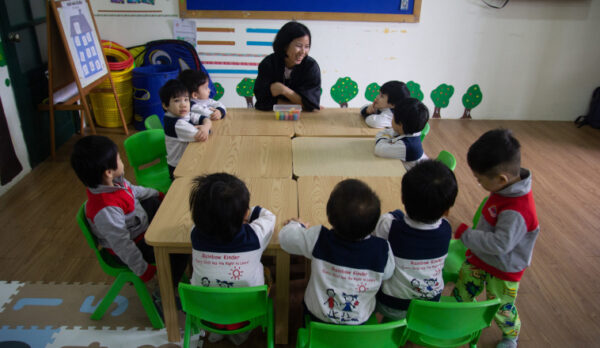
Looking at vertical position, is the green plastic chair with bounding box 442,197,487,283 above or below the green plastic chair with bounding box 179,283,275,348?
below

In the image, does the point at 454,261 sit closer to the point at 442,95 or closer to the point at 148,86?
the point at 442,95

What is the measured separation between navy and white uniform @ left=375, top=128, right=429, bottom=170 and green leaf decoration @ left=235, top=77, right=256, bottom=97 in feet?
8.94

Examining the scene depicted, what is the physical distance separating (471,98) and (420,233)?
387 cm

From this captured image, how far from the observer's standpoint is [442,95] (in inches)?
186

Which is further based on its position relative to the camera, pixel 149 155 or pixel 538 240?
pixel 538 240

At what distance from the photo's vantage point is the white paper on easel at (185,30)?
13.9 ft

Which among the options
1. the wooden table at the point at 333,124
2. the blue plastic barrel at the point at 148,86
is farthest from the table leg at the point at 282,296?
the blue plastic barrel at the point at 148,86

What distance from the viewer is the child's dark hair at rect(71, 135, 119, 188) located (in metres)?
1.57

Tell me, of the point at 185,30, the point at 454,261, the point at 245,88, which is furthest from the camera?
the point at 245,88

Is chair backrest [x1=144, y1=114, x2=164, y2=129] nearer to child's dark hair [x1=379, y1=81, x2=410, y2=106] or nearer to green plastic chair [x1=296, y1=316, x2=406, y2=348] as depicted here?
child's dark hair [x1=379, y1=81, x2=410, y2=106]

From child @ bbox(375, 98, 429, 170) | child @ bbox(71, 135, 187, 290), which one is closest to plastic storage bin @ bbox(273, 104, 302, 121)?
child @ bbox(375, 98, 429, 170)

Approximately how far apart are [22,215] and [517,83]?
4916 millimetres

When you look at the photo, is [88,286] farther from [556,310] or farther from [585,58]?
[585,58]

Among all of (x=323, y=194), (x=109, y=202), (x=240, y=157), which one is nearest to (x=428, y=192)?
(x=323, y=194)
